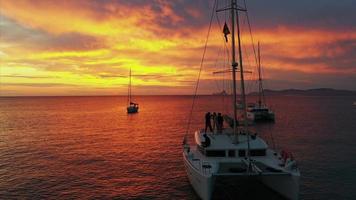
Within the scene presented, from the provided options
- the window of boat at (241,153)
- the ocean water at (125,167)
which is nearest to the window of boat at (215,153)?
the window of boat at (241,153)

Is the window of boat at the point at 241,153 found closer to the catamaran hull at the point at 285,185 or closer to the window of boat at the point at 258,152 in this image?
the window of boat at the point at 258,152

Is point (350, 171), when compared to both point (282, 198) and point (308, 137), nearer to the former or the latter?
A: point (282, 198)

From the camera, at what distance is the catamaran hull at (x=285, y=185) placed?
54.4 ft

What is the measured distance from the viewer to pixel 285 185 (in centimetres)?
1745

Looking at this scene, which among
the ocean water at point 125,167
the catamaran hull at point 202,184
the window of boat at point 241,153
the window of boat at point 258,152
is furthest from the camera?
the ocean water at point 125,167

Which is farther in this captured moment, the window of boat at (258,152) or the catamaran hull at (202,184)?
the window of boat at (258,152)

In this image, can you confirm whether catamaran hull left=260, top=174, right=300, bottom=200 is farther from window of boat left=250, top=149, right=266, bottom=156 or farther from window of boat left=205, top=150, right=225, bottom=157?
window of boat left=205, top=150, right=225, bottom=157

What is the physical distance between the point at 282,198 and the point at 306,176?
768 cm

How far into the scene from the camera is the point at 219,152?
20234 mm

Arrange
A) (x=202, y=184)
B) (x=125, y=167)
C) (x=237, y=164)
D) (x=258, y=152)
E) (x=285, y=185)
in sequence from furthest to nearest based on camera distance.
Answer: (x=125, y=167), (x=258, y=152), (x=237, y=164), (x=285, y=185), (x=202, y=184)

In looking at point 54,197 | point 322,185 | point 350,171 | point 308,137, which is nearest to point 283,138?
point 308,137

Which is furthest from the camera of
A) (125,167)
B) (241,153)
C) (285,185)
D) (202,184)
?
(125,167)

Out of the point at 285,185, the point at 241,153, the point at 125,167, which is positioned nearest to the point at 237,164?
the point at 241,153

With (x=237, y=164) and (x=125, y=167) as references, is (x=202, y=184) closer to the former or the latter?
(x=237, y=164)
